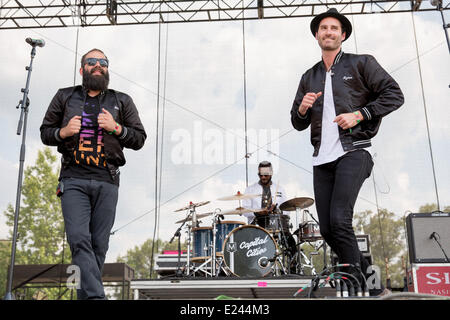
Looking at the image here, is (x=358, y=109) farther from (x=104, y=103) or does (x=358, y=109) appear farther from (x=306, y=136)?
(x=306, y=136)

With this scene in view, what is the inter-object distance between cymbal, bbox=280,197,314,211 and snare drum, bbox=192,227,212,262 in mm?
961

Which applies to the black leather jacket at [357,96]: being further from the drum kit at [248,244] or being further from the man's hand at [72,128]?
the drum kit at [248,244]

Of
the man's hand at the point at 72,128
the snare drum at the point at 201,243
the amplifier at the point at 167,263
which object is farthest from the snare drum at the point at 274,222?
the man's hand at the point at 72,128

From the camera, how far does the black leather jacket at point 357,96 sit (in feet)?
8.69

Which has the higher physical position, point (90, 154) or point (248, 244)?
point (90, 154)

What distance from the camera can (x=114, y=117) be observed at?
9.57ft

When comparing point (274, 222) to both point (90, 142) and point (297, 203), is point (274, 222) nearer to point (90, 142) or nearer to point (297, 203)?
point (297, 203)

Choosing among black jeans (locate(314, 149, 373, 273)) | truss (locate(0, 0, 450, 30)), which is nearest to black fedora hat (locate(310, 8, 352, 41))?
black jeans (locate(314, 149, 373, 273))

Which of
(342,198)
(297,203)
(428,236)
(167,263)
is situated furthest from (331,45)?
(167,263)

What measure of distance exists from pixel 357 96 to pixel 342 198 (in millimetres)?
644

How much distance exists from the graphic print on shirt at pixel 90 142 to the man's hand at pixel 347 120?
53.0 inches

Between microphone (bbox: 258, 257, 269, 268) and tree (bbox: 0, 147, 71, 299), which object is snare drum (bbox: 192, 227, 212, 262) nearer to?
microphone (bbox: 258, 257, 269, 268)

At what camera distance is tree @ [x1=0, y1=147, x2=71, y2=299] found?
11695 mm

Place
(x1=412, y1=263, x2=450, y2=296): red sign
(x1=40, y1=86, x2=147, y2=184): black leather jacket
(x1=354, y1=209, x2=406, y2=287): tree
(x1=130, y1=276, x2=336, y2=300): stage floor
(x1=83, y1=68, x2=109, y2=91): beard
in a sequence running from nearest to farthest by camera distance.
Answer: (x1=40, y1=86, x2=147, y2=184): black leather jacket, (x1=83, y1=68, x2=109, y2=91): beard, (x1=130, y1=276, x2=336, y2=300): stage floor, (x1=412, y1=263, x2=450, y2=296): red sign, (x1=354, y1=209, x2=406, y2=287): tree
